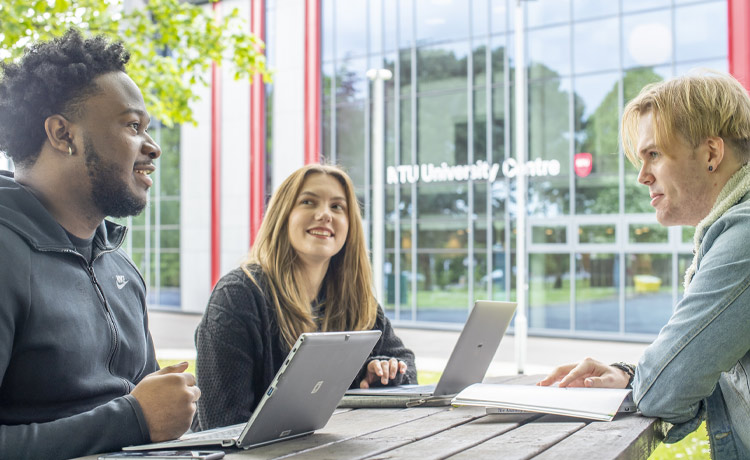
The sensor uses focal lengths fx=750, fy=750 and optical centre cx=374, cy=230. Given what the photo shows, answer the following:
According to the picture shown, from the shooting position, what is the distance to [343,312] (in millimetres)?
3377

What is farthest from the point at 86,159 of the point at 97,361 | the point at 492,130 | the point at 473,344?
the point at 492,130

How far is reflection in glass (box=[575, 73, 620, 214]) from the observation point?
47.9 feet

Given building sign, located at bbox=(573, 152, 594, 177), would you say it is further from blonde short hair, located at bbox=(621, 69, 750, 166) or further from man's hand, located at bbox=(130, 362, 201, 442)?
man's hand, located at bbox=(130, 362, 201, 442)

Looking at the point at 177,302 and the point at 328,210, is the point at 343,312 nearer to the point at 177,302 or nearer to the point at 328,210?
the point at 328,210

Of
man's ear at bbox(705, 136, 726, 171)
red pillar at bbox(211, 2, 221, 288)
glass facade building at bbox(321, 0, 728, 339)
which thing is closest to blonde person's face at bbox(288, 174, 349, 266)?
man's ear at bbox(705, 136, 726, 171)

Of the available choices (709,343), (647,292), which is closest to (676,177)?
(709,343)

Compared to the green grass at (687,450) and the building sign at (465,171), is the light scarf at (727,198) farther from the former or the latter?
the building sign at (465,171)

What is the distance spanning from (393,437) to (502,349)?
474 inches

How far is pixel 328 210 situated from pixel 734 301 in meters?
1.82

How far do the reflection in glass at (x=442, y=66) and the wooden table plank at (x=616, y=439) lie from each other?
585 inches

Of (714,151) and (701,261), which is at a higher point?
(714,151)

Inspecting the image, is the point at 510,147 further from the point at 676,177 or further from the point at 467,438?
the point at 467,438

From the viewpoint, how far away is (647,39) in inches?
565

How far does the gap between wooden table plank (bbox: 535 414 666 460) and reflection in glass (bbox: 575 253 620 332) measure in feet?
42.8
